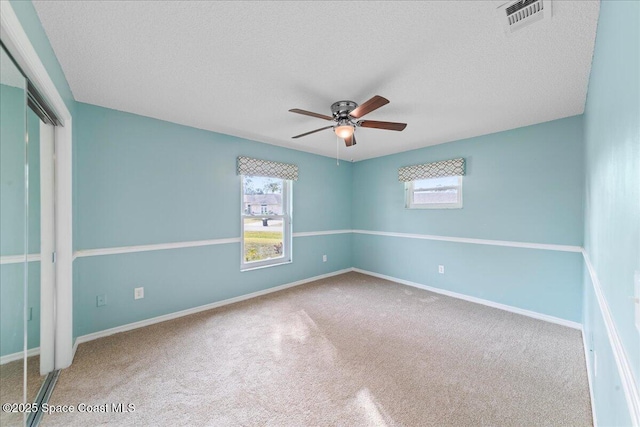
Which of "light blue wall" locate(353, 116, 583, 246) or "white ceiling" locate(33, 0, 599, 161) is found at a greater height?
"white ceiling" locate(33, 0, 599, 161)

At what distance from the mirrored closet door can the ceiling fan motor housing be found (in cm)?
203

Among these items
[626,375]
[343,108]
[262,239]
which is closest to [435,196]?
[343,108]

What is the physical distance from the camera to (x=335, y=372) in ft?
6.49

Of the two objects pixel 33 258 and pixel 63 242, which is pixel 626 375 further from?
pixel 63 242

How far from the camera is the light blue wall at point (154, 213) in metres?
2.49

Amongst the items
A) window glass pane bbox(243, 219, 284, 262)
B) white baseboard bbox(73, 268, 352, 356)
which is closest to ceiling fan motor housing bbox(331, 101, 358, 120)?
window glass pane bbox(243, 219, 284, 262)

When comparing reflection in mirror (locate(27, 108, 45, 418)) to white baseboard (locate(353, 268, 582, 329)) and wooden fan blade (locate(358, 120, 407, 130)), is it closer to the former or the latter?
wooden fan blade (locate(358, 120, 407, 130))

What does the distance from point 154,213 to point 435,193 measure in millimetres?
3933

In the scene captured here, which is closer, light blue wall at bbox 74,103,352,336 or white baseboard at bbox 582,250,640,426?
white baseboard at bbox 582,250,640,426

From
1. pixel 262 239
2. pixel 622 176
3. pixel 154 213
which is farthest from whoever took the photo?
pixel 262 239

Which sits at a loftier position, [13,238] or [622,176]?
[622,176]

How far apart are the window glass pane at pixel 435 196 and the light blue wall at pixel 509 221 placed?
15 centimetres

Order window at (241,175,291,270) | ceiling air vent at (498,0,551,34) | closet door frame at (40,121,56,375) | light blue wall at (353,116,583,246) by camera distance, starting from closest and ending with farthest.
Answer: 1. ceiling air vent at (498,0,551,34)
2. closet door frame at (40,121,56,375)
3. light blue wall at (353,116,583,246)
4. window at (241,175,291,270)

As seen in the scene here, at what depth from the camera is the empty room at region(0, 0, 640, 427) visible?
135 centimetres
